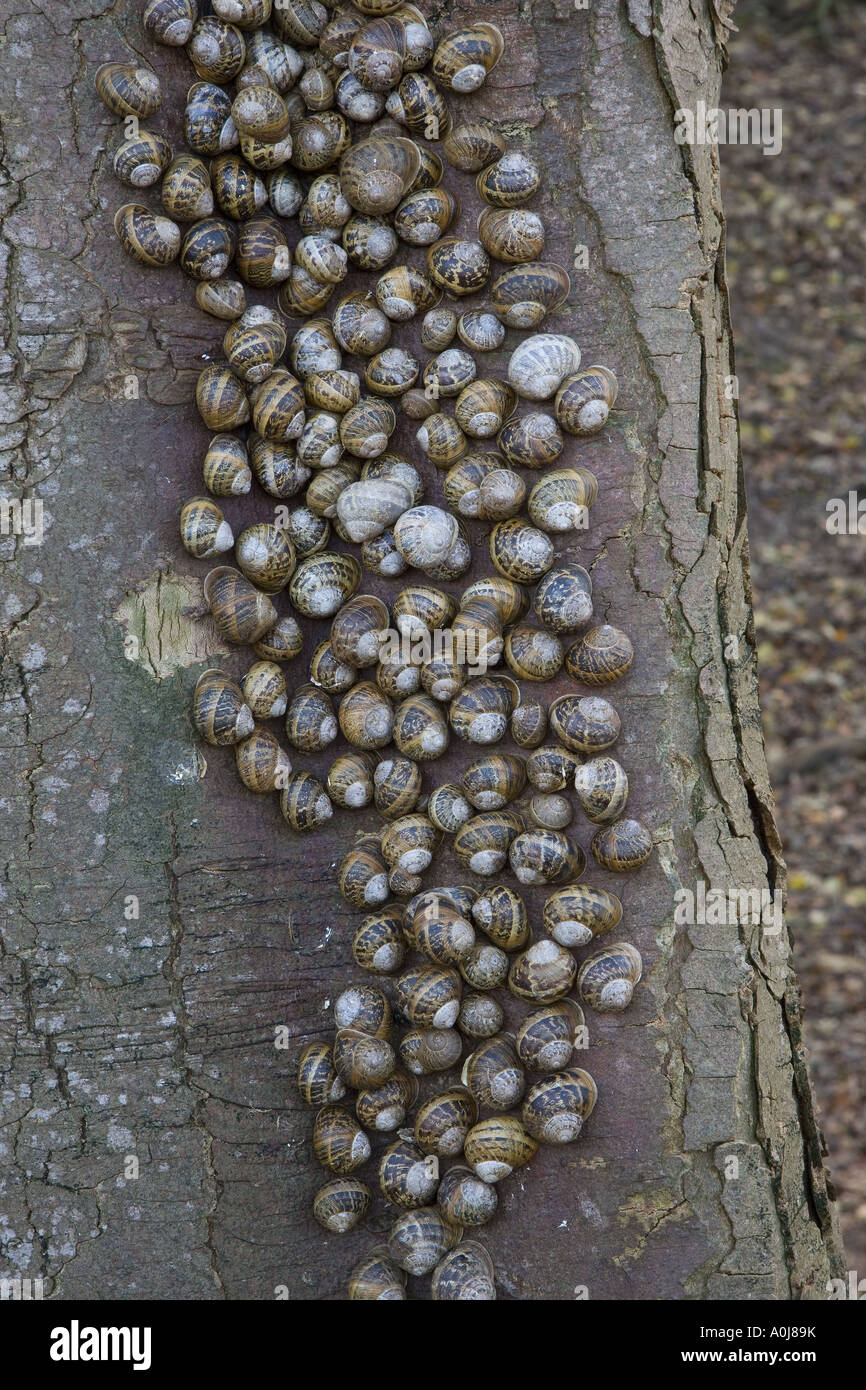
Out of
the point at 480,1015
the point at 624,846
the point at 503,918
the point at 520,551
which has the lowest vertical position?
the point at 480,1015

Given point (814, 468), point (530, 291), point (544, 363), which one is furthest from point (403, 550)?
point (814, 468)

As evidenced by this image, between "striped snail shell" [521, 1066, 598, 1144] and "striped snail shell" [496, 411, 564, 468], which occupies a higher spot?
"striped snail shell" [496, 411, 564, 468]

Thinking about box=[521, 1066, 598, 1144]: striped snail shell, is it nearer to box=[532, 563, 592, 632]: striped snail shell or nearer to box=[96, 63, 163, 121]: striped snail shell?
box=[532, 563, 592, 632]: striped snail shell

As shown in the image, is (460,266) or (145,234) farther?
(460,266)

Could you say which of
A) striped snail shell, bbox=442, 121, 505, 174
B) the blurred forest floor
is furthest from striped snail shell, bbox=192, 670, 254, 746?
the blurred forest floor

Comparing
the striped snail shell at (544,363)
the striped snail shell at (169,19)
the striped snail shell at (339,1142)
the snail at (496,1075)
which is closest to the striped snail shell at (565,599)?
the striped snail shell at (544,363)

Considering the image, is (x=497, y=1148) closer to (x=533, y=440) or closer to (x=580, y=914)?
(x=580, y=914)

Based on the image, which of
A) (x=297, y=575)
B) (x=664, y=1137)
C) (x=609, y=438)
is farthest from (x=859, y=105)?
(x=664, y=1137)
